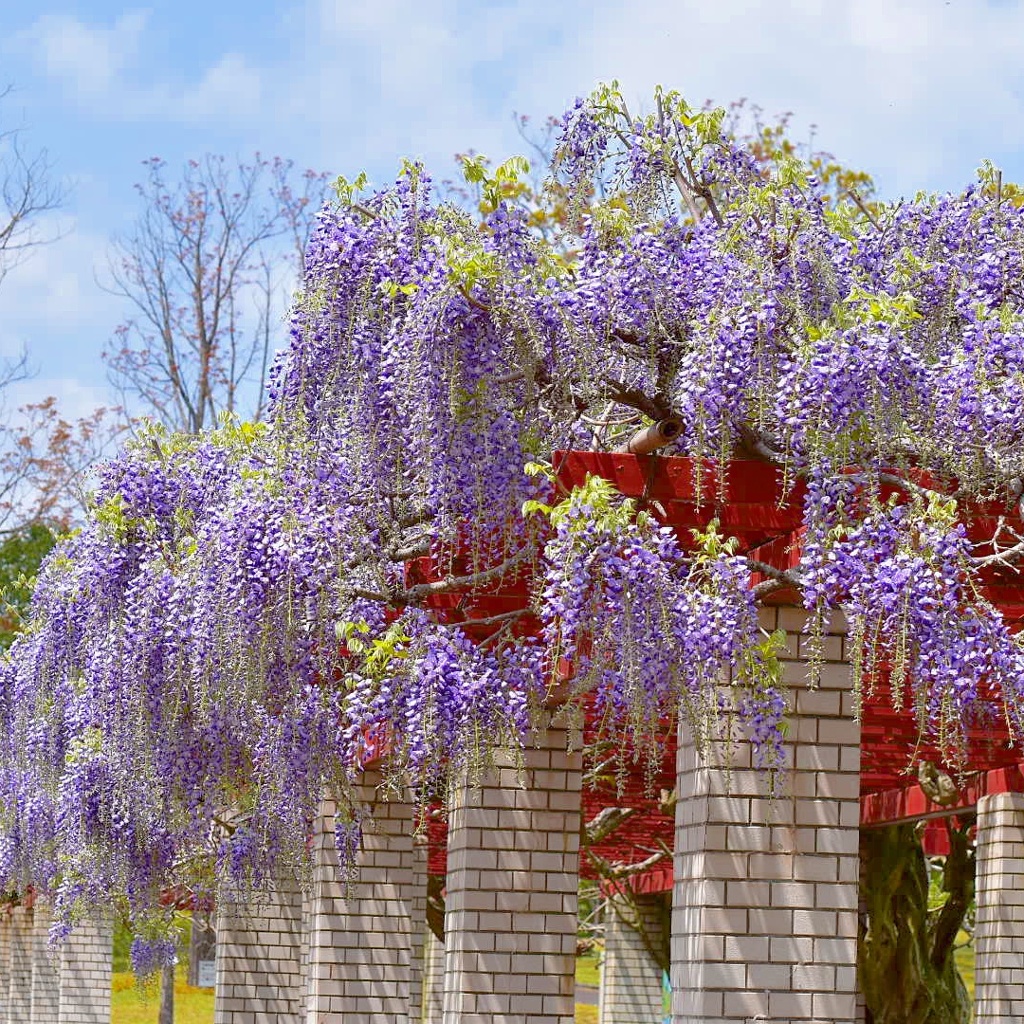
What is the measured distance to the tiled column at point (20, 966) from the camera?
25219mm

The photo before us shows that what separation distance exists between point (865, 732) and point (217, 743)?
3.68 metres

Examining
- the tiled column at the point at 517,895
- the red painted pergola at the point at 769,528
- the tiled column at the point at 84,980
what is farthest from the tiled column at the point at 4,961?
the tiled column at the point at 517,895

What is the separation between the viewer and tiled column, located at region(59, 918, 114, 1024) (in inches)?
891

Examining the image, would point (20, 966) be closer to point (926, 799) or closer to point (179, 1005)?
point (179, 1005)

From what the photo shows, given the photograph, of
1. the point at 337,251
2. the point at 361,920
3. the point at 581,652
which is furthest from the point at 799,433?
the point at 361,920

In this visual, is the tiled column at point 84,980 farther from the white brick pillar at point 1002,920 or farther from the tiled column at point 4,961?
the white brick pillar at point 1002,920

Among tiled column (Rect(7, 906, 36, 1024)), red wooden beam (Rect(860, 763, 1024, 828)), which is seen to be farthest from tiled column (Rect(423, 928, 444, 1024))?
red wooden beam (Rect(860, 763, 1024, 828))

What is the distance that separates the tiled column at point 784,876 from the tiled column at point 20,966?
19.3m

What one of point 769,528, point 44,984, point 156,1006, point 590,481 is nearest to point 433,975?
point 44,984

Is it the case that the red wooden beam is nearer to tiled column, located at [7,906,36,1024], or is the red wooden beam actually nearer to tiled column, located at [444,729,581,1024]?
tiled column, located at [444,729,581,1024]

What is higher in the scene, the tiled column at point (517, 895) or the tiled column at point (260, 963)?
the tiled column at point (517, 895)

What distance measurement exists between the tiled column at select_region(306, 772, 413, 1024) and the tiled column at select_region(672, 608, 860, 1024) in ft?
16.7

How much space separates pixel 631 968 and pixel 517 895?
1483cm

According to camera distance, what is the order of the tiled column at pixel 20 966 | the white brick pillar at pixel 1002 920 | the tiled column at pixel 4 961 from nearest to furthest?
the white brick pillar at pixel 1002 920 < the tiled column at pixel 20 966 < the tiled column at pixel 4 961
